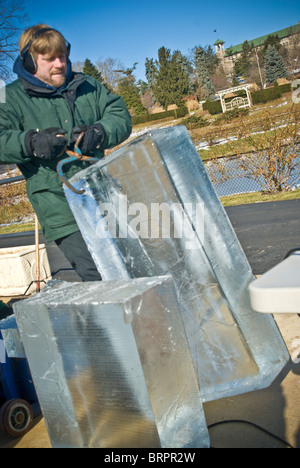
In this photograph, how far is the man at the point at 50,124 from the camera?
261cm

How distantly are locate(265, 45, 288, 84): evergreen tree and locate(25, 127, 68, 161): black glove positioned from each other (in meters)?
73.3

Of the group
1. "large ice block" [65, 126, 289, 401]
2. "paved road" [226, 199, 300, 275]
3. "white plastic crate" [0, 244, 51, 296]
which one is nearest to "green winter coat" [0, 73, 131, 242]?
"large ice block" [65, 126, 289, 401]

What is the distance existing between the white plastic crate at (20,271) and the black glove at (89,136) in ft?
11.6

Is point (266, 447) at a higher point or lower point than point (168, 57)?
lower

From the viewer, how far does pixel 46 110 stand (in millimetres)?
2748

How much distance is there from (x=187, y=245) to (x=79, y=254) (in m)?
0.74

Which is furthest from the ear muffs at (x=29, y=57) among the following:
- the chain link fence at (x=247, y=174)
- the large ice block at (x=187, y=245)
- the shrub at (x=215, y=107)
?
the shrub at (x=215, y=107)

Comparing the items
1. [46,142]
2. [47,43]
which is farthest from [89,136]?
[47,43]

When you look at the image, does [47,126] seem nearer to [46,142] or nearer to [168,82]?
[46,142]

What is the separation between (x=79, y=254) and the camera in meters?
2.79
